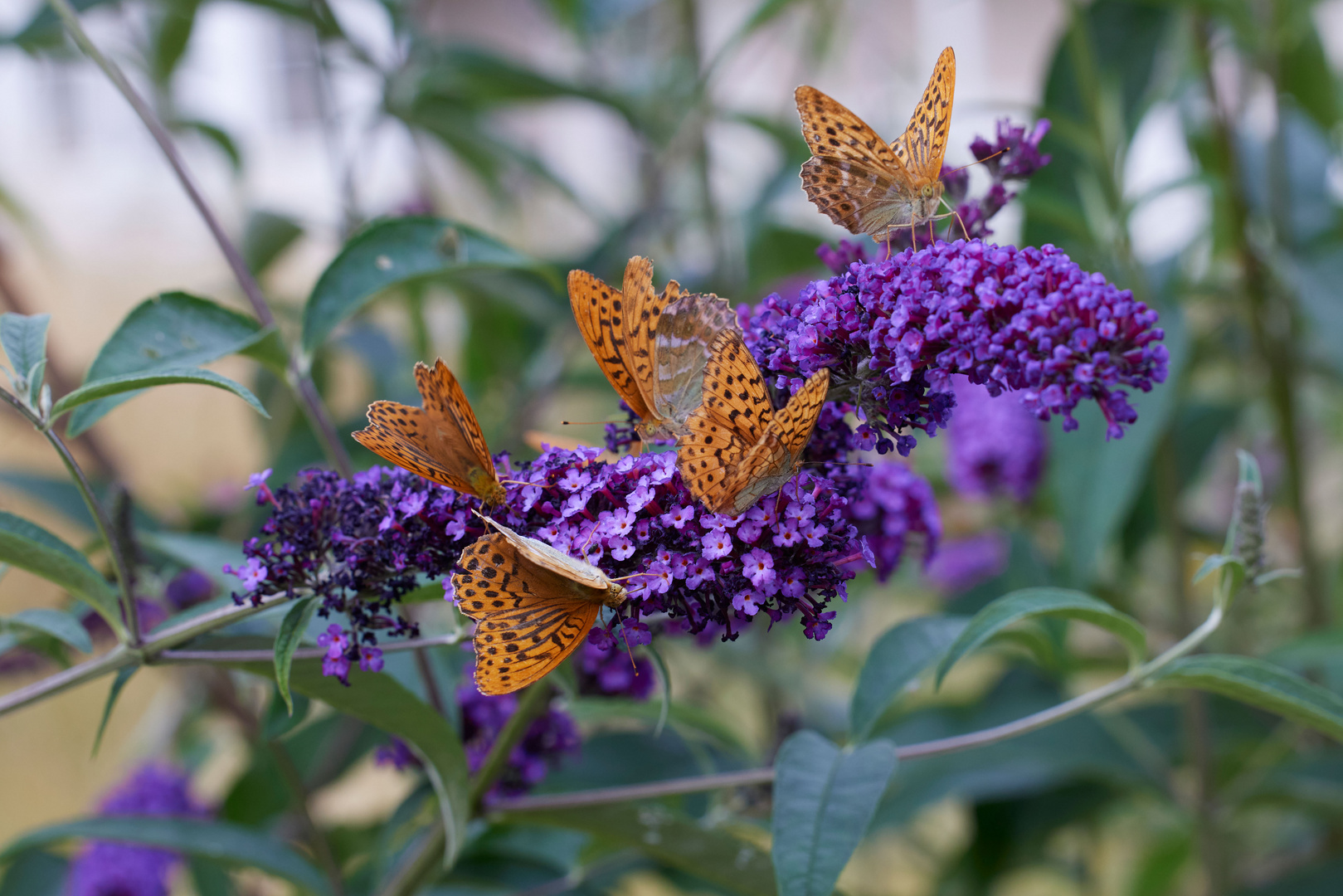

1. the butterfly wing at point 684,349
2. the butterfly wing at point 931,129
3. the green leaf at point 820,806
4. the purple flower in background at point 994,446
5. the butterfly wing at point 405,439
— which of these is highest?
the butterfly wing at point 931,129

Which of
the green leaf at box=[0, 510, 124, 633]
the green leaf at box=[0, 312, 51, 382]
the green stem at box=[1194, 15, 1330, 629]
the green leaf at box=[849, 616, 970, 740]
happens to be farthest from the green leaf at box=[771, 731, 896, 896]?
the green stem at box=[1194, 15, 1330, 629]

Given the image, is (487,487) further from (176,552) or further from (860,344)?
(176,552)

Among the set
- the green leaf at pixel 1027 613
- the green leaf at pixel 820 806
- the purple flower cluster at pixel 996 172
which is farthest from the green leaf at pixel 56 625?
the purple flower cluster at pixel 996 172

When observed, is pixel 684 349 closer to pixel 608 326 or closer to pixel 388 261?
pixel 608 326

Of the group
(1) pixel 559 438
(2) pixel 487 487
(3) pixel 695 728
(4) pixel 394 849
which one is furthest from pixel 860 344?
(4) pixel 394 849

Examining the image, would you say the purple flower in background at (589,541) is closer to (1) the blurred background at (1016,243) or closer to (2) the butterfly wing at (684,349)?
(2) the butterfly wing at (684,349)

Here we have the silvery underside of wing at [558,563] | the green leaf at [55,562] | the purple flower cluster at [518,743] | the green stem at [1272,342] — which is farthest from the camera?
the green stem at [1272,342]
